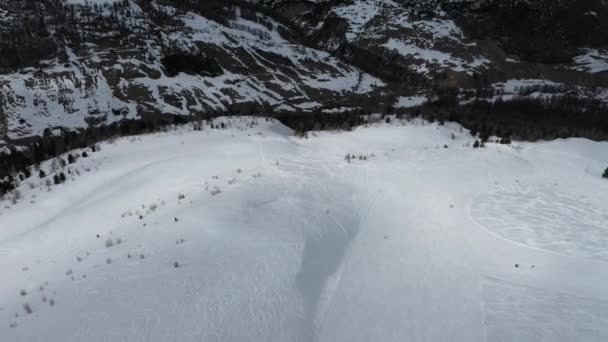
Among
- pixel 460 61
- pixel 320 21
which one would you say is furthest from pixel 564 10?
pixel 320 21

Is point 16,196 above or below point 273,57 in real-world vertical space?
below

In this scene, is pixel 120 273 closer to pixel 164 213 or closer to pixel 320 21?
pixel 164 213

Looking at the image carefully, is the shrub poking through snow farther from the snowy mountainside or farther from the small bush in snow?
the snowy mountainside

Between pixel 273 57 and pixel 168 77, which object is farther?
pixel 273 57

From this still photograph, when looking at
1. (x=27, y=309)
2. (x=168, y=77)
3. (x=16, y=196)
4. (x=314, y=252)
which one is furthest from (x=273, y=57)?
(x=27, y=309)

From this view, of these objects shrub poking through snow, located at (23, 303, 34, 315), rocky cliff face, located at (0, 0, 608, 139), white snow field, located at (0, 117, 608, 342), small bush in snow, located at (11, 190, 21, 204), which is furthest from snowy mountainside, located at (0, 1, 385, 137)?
shrub poking through snow, located at (23, 303, 34, 315)

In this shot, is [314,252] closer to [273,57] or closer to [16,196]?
[16,196]
